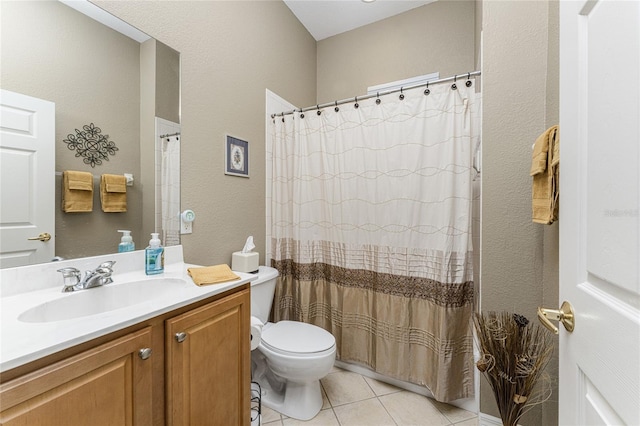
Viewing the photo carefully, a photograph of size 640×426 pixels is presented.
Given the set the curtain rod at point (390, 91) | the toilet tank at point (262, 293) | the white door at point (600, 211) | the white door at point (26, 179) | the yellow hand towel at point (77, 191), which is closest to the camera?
the white door at point (600, 211)

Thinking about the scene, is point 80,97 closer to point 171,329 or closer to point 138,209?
point 138,209

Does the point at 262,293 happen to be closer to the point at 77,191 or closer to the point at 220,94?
the point at 77,191

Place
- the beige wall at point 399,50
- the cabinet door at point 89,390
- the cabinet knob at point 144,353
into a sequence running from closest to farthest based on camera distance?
the cabinet door at point 89,390, the cabinet knob at point 144,353, the beige wall at point 399,50

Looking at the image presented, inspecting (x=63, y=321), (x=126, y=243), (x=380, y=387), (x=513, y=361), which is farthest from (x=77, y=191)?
(x=380, y=387)

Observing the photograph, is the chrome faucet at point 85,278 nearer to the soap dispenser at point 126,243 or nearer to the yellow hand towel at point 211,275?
the soap dispenser at point 126,243

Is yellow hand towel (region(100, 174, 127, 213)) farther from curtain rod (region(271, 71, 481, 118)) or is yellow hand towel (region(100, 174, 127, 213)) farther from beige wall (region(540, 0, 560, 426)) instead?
beige wall (region(540, 0, 560, 426))

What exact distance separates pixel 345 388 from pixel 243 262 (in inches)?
43.1

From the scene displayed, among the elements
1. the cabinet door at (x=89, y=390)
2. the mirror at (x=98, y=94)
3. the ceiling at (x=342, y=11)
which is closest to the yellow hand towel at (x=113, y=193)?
the mirror at (x=98, y=94)

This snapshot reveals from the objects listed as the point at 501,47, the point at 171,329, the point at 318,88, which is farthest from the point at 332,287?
the point at 318,88

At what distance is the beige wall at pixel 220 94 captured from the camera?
1.46 metres

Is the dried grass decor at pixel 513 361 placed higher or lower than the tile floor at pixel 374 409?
higher

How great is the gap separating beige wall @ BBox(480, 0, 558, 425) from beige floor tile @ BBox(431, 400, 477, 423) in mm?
251

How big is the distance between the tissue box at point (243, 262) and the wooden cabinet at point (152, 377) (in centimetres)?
57

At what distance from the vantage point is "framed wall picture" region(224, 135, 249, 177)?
1718mm
